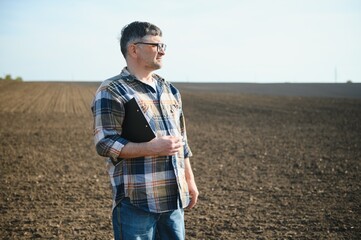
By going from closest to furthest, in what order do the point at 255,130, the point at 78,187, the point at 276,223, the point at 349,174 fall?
1. the point at 276,223
2. the point at 78,187
3. the point at 349,174
4. the point at 255,130

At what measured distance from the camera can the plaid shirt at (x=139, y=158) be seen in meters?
2.23

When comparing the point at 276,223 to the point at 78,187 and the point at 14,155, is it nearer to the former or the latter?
the point at 78,187

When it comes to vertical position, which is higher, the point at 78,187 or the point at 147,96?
the point at 147,96

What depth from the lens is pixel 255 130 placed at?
14422mm

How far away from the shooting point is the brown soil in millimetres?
5000

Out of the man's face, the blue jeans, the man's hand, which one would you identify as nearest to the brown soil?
the blue jeans

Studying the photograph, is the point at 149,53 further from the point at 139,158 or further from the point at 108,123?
the point at 139,158

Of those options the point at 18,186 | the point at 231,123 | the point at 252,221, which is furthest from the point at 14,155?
the point at 231,123

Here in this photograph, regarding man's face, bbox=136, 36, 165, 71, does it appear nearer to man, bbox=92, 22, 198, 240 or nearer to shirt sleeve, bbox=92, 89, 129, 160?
man, bbox=92, 22, 198, 240

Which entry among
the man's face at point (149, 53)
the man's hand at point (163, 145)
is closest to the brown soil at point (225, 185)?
the man's hand at point (163, 145)

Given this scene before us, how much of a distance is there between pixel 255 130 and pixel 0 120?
11665mm

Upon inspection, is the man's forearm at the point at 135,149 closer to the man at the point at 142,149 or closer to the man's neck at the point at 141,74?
the man at the point at 142,149

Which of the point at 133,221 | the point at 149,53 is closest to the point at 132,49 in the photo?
the point at 149,53

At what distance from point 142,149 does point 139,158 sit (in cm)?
13
